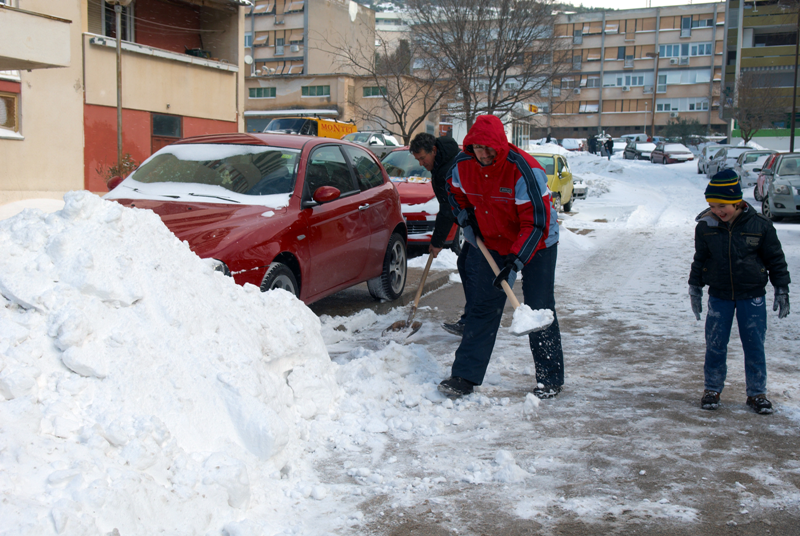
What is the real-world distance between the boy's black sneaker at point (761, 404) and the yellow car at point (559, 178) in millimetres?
13632

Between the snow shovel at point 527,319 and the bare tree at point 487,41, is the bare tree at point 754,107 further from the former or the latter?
the snow shovel at point 527,319

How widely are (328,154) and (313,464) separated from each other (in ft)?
12.1

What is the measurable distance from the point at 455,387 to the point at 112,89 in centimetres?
1716

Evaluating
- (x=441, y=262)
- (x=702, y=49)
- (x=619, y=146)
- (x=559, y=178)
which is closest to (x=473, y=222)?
(x=441, y=262)

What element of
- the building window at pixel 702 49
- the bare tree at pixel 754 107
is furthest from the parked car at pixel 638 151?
the building window at pixel 702 49

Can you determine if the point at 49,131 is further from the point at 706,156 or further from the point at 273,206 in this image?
the point at 706,156

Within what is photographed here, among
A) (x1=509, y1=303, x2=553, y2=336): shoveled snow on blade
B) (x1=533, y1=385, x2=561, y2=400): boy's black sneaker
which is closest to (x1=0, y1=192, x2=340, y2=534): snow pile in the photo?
(x1=509, y1=303, x2=553, y2=336): shoveled snow on blade

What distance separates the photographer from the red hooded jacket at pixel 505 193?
4172 mm

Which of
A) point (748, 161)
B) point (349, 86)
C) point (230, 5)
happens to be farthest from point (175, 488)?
point (349, 86)

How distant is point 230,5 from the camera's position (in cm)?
2298

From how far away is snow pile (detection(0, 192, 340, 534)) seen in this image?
8.50 ft

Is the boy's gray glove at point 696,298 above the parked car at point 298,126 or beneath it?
beneath

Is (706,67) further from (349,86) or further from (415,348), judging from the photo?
(415,348)

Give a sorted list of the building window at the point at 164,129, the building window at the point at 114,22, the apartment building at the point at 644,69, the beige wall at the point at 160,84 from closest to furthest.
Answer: the beige wall at the point at 160,84
the building window at the point at 114,22
the building window at the point at 164,129
the apartment building at the point at 644,69
